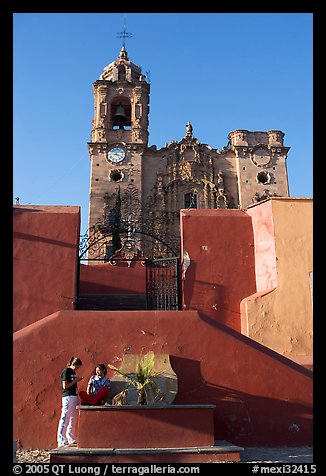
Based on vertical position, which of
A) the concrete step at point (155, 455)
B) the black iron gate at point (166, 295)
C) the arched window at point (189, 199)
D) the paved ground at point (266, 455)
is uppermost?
the arched window at point (189, 199)

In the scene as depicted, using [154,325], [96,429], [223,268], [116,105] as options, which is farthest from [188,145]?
[96,429]

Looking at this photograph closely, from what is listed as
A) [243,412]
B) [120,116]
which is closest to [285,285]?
[243,412]

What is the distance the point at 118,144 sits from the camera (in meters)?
28.3

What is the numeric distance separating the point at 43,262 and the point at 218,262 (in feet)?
12.5

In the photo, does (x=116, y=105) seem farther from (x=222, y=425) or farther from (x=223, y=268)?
(x=222, y=425)

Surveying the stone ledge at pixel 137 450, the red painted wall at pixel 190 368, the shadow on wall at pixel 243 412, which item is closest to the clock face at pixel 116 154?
the red painted wall at pixel 190 368

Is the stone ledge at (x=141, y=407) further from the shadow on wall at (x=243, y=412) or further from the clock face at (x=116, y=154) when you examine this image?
the clock face at (x=116, y=154)

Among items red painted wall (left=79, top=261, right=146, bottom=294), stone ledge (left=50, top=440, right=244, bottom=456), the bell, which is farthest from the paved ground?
the bell

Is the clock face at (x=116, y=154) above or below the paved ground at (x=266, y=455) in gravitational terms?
above

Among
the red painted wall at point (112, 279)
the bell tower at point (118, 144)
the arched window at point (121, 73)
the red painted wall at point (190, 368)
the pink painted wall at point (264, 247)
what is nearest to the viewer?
the red painted wall at point (190, 368)

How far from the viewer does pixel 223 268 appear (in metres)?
10.9

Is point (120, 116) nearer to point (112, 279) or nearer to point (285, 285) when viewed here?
point (112, 279)

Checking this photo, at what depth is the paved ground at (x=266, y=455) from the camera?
6734mm
